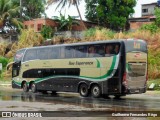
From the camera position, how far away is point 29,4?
67000mm

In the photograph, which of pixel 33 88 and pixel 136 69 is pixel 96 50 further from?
pixel 33 88

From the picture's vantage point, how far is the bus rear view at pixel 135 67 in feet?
77.0

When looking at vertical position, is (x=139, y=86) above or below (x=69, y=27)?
below

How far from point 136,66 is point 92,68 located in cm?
292

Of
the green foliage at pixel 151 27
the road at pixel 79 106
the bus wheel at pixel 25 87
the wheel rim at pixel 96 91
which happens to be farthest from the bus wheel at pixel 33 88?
the green foliage at pixel 151 27

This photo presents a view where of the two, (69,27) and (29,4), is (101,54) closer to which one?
(69,27)

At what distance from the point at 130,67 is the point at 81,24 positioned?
32.8m

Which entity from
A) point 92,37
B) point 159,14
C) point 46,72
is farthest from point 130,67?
point 159,14

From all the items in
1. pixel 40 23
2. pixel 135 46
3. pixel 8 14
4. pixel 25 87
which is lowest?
pixel 25 87

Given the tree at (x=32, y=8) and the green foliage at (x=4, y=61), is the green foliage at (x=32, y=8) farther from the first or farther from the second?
the green foliage at (x=4, y=61)

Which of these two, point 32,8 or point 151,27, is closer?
point 151,27

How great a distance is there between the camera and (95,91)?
985 inches

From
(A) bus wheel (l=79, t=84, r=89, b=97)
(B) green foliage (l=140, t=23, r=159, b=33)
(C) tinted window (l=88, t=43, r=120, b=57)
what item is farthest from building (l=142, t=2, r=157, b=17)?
(C) tinted window (l=88, t=43, r=120, b=57)

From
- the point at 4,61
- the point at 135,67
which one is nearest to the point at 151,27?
the point at 4,61
